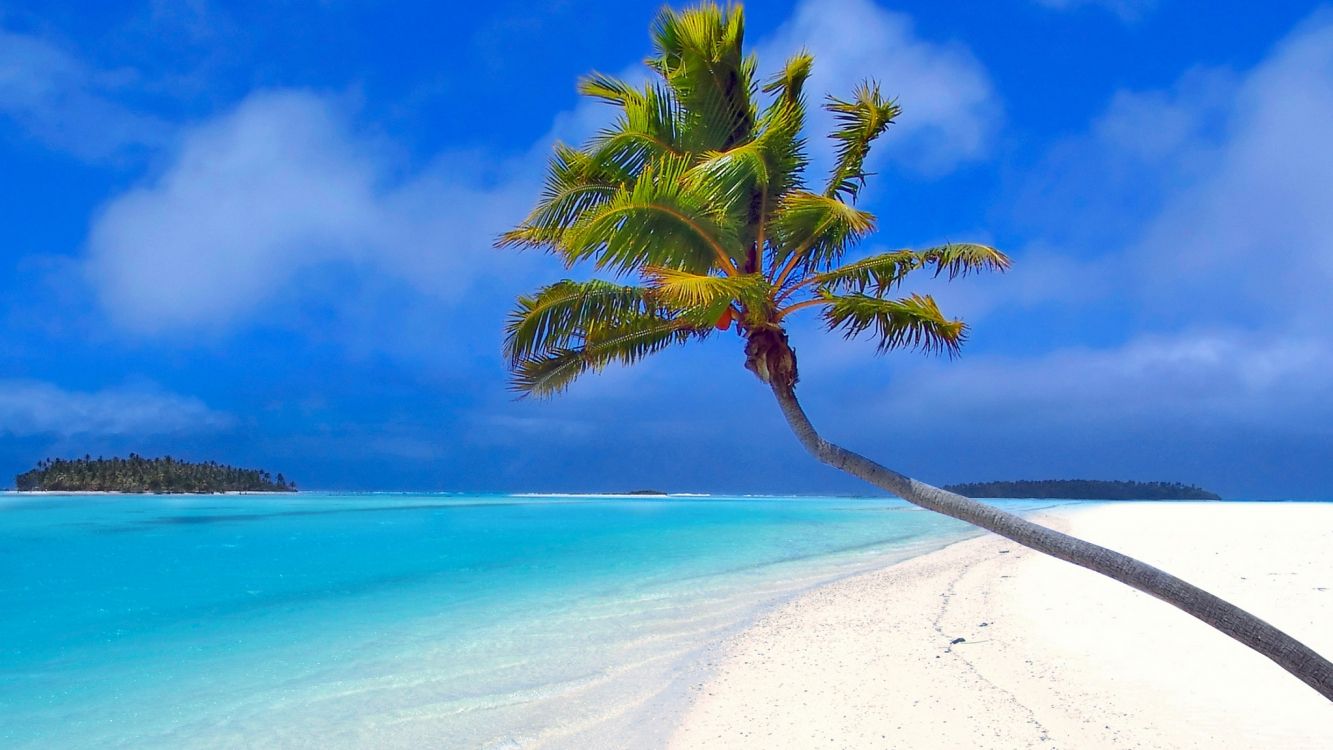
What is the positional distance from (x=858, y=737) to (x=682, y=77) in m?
5.05

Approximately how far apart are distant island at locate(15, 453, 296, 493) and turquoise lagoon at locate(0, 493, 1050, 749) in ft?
185

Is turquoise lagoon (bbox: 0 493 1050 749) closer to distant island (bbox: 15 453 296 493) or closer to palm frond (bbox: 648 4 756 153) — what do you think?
palm frond (bbox: 648 4 756 153)

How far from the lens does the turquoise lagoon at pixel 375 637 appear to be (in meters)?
5.71

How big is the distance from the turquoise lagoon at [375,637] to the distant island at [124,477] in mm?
56488

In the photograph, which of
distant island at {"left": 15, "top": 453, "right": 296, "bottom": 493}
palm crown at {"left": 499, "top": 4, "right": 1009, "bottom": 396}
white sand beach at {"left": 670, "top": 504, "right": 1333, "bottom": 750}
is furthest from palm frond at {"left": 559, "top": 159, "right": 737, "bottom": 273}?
distant island at {"left": 15, "top": 453, "right": 296, "bottom": 493}

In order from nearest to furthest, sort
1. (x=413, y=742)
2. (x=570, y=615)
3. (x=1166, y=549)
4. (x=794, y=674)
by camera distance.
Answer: (x=413, y=742) → (x=794, y=674) → (x=570, y=615) → (x=1166, y=549)

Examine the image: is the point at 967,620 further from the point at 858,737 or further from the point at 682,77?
the point at 682,77

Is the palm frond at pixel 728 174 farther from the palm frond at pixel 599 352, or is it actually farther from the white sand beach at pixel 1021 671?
the white sand beach at pixel 1021 671

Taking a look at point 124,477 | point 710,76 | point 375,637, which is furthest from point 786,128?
point 124,477

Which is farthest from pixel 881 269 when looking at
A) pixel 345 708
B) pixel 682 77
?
pixel 345 708

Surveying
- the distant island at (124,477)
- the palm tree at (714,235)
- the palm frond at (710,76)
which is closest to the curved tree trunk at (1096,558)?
the palm tree at (714,235)

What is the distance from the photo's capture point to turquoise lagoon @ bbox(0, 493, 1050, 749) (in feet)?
18.7

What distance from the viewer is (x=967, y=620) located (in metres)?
8.37

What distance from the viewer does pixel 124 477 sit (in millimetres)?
66000
